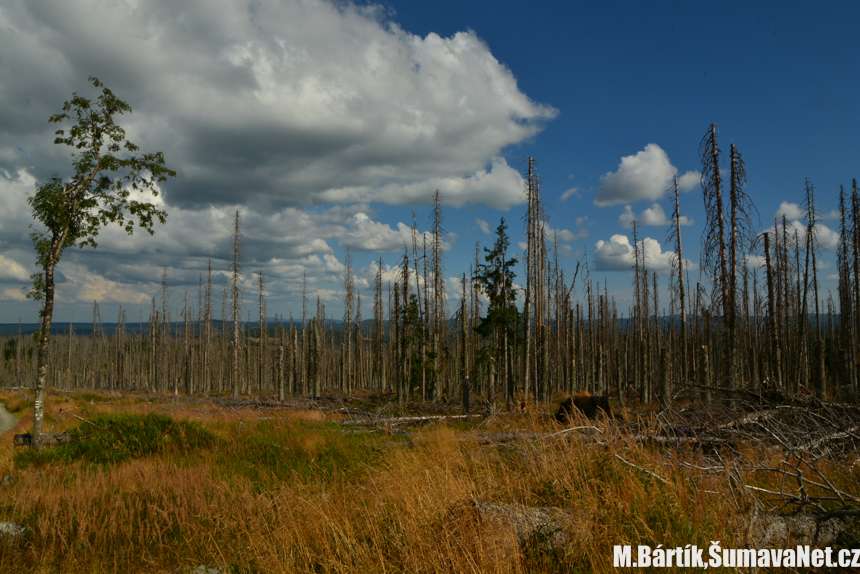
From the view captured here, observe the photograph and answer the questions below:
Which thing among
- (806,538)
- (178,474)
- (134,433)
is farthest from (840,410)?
(134,433)

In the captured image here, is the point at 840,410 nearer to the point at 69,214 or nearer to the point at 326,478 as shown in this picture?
the point at 326,478

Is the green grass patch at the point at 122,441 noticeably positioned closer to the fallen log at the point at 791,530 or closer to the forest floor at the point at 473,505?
the forest floor at the point at 473,505

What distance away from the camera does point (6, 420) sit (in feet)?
72.1

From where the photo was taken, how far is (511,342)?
26.8m

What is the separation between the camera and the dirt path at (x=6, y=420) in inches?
750

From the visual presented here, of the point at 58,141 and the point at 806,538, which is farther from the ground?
the point at 58,141

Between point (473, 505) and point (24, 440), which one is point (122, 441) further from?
point (473, 505)

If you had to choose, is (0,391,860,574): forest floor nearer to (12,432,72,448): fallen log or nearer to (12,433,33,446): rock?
(12,432,72,448): fallen log

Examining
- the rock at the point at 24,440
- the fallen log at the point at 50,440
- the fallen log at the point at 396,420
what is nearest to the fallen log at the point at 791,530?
the fallen log at the point at 396,420

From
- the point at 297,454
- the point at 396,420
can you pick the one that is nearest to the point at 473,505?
the point at 297,454

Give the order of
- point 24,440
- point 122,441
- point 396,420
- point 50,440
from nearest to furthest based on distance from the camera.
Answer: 1. point 122,441
2. point 50,440
3. point 24,440
4. point 396,420

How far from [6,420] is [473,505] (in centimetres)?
2937

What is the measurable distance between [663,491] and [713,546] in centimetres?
79

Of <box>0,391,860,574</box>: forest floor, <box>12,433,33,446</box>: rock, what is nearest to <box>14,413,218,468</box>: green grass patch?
<box>0,391,860,574</box>: forest floor
